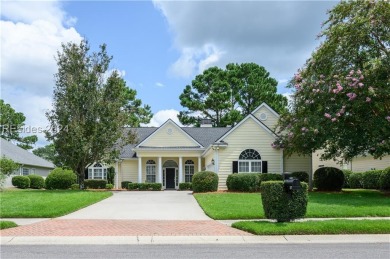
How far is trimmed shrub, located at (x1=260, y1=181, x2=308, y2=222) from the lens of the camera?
12.4 metres

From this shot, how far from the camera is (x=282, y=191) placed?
40.7ft

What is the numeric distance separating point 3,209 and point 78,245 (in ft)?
26.7

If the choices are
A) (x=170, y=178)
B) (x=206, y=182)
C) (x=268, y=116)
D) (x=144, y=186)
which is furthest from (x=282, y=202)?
(x=170, y=178)

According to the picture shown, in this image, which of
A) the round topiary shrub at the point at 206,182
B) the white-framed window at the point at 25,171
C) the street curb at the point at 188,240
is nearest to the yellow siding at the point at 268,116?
the round topiary shrub at the point at 206,182

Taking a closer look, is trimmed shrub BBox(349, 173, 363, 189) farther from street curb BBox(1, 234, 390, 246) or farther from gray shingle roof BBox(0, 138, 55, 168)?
gray shingle roof BBox(0, 138, 55, 168)

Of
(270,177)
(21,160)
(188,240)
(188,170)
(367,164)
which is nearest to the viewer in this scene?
(188,240)

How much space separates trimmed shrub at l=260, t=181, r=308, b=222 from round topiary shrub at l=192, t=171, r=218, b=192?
14662 mm

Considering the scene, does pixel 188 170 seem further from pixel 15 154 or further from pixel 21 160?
pixel 15 154

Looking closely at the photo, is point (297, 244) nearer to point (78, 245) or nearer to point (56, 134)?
point (78, 245)

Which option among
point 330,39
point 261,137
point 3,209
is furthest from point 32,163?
point 330,39

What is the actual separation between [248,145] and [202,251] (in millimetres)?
20793

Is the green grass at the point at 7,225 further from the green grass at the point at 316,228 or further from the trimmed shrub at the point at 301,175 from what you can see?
the trimmed shrub at the point at 301,175

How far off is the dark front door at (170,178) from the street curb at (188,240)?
89.5ft

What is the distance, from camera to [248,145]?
29.9 meters
